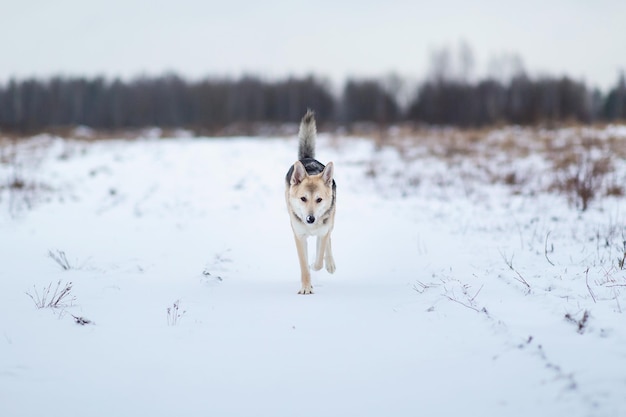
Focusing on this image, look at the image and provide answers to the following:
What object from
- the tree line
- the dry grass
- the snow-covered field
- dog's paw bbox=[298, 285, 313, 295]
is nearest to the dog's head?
dog's paw bbox=[298, 285, 313, 295]

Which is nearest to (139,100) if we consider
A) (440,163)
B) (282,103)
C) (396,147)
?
(282,103)

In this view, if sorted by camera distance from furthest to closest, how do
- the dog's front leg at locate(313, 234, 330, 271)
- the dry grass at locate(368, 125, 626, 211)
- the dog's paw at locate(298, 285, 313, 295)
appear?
the dry grass at locate(368, 125, 626, 211), the dog's front leg at locate(313, 234, 330, 271), the dog's paw at locate(298, 285, 313, 295)

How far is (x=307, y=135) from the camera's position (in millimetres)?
6844

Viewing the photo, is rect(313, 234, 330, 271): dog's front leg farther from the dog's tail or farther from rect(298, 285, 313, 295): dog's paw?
the dog's tail

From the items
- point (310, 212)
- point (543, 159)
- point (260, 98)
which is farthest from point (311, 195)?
point (260, 98)

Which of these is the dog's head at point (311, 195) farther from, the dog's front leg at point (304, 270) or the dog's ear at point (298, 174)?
the dog's front leg at point (304, 270)

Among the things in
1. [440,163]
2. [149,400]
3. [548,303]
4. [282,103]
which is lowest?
[149,400]

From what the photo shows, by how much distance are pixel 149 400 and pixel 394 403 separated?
4.58 feet

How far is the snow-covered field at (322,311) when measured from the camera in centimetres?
266

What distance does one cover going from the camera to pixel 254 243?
7.14 metres

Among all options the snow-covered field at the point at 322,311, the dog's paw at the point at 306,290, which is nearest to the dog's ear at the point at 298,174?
the snow-covered field at the point at 322,311

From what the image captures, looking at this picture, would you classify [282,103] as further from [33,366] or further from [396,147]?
[33,366]

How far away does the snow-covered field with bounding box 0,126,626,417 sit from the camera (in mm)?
2658

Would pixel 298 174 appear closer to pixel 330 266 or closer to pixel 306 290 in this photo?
pixel 330 266
